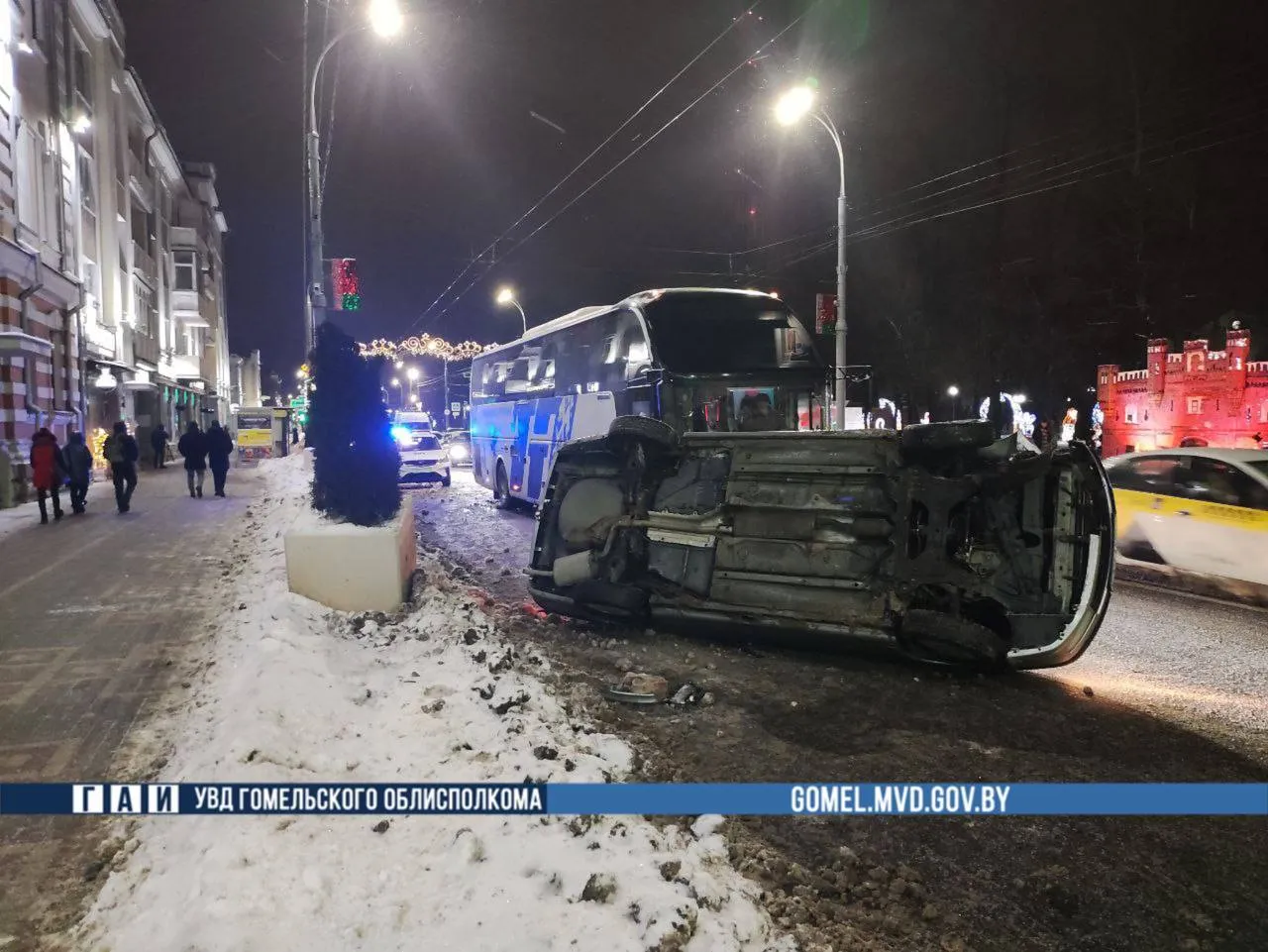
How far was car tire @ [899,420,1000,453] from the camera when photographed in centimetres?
548

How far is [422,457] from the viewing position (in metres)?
23.8

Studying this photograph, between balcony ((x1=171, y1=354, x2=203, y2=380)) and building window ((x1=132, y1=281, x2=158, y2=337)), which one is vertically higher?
building window ((x1=132, y1=281, x2=158, y2=337))

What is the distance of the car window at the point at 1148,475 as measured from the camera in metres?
9.03

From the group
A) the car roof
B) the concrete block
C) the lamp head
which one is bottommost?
the concrete block

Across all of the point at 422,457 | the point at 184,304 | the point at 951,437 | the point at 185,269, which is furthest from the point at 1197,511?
the point at 185,269

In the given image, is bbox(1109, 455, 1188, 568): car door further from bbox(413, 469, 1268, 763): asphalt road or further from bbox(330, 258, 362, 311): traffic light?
bbox(330, 258, 362, 311): traffic light

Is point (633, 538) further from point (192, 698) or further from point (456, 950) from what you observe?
point (456, 950)

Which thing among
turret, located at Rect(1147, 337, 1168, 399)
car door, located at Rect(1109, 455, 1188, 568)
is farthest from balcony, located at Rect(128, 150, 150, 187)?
turret, located at Rect(1147, 337, 1168, 399)

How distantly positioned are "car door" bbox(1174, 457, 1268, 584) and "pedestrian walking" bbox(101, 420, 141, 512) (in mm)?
16860

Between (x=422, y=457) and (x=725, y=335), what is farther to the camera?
(x=422, y=457)

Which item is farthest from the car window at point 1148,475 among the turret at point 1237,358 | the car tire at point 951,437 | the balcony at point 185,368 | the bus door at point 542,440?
the balcony at point 185,368

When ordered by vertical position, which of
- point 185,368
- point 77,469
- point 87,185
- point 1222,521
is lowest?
point 1222,521

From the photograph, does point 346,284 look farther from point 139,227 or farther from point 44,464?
point 139,227

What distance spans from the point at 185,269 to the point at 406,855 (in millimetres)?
49122
